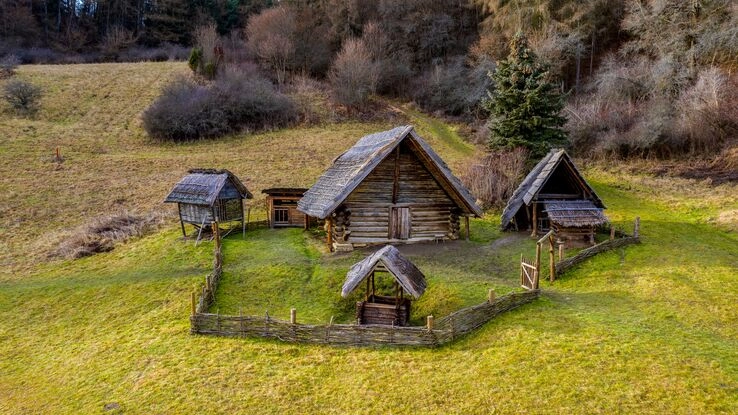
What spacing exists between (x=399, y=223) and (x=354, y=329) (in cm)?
928

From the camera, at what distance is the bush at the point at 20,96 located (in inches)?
1827

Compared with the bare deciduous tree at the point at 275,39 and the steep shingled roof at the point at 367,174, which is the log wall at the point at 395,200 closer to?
the steep shingled roof at the point at 367,174

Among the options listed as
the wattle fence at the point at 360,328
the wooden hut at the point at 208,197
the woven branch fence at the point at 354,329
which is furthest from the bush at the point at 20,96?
the woven branch fence at the point at 354,329

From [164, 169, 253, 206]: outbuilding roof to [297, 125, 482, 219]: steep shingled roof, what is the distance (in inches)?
137

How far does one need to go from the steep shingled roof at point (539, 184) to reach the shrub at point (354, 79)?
33.1 meters

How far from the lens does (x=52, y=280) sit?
18.9 m

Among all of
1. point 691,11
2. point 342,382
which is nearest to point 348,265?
point 342,382

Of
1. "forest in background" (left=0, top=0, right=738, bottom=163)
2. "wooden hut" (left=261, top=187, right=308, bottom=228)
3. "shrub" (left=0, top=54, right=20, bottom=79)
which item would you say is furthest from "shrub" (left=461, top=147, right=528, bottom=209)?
"shrub" (left=0, top=54, right=20, bottom=79)

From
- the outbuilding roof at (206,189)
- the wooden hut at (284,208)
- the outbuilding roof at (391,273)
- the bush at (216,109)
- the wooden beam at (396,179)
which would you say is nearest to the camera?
the outbuilding roof at (391,273)

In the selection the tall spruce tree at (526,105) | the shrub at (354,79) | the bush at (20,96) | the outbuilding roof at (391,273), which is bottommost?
the outbuilding roof at (391,273)

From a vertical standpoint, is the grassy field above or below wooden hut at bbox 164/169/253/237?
below

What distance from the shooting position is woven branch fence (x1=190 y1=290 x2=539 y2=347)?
39.8 feet

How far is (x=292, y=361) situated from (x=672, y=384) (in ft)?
27.4

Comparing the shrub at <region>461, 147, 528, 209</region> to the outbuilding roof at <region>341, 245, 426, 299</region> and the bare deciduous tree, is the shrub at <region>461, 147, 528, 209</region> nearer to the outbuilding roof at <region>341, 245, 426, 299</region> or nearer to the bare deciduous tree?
the outbuilding roof at <region>341, 245, 426, 299</region>
